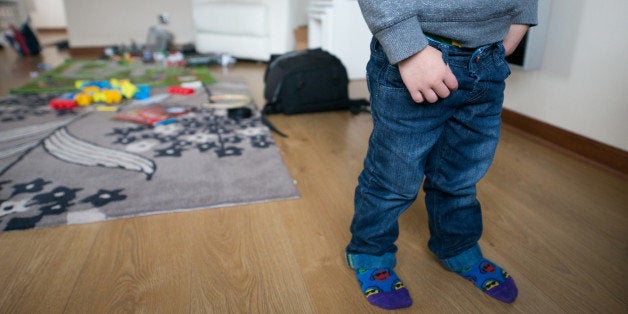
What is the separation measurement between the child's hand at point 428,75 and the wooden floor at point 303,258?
0.37m

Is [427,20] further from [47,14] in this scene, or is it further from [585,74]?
[47,14]

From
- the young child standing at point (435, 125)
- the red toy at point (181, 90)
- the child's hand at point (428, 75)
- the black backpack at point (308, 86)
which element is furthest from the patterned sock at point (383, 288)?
the red toy at point (181, 90)

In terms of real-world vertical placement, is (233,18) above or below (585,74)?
above

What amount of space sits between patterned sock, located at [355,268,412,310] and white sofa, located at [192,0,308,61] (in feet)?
8.03

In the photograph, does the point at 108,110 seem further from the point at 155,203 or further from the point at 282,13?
the point at 282,13

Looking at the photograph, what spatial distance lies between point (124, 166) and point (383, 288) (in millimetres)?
866

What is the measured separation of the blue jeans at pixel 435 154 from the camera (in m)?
0.57

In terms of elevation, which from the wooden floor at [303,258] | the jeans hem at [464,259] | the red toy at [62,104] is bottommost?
the wooden floor at [303,258]

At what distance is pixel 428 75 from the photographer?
52cm

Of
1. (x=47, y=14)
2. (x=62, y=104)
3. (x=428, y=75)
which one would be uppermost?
(x=47, y=14)

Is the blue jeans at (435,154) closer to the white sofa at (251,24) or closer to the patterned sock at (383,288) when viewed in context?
the patterned sock at (383,288)

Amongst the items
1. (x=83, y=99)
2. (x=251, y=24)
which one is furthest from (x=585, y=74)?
(x=251, y=24)

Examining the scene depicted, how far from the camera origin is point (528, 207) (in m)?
0.96

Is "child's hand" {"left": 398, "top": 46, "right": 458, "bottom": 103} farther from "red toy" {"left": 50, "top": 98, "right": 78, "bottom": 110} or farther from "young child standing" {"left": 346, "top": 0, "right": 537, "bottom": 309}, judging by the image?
"red toy" {"left": 50, "top": 98, "right": 78, "bottom": 110}
